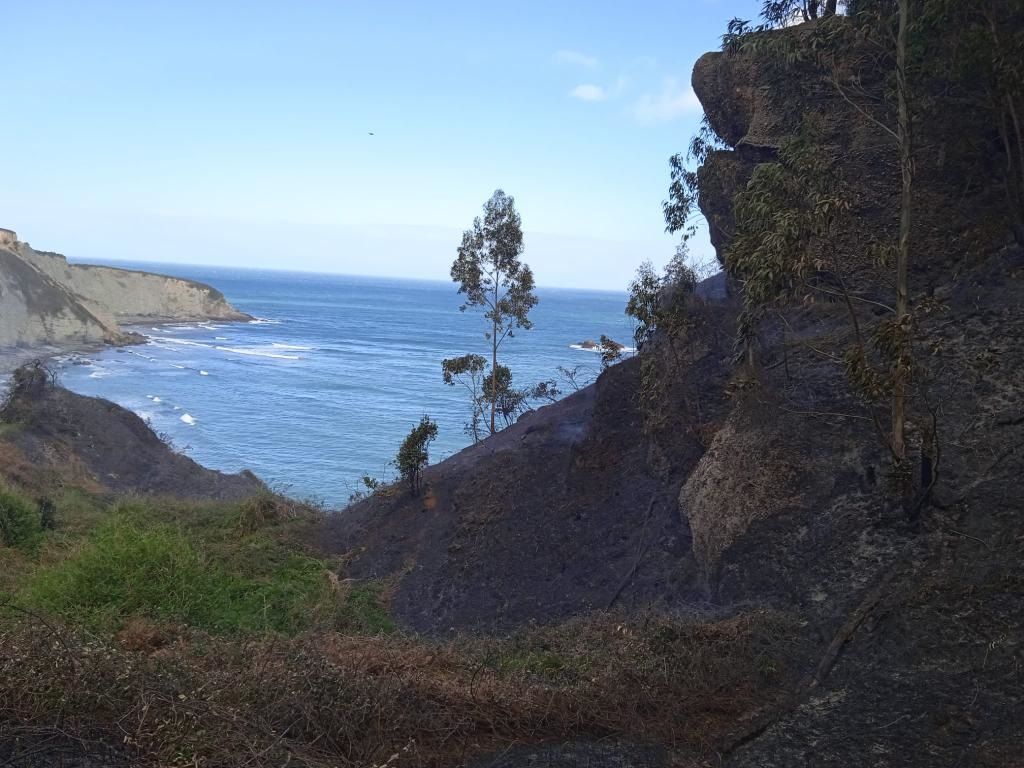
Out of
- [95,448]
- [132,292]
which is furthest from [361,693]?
[132,292]

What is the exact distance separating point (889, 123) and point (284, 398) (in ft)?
150

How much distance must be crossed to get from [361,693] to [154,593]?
6414mm

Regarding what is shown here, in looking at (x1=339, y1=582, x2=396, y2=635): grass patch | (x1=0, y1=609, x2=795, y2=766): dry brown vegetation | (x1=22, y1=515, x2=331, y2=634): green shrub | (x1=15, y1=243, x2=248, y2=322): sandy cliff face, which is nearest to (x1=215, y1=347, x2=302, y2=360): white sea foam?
(x1=15, y1=243, x2=248, y2=322): sandy cliff face

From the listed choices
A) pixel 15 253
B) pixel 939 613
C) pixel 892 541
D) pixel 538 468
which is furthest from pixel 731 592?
pixel 15 253

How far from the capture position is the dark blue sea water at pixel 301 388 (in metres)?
37.7

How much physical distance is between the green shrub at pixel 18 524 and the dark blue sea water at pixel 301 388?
13859 mm

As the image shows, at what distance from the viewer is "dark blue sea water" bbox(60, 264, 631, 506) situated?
124ft

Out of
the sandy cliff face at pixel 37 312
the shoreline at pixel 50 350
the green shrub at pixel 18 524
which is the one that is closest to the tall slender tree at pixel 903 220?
the green shrub at pixel 18 524

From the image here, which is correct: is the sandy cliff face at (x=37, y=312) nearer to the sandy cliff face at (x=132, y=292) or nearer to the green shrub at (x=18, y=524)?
the sandy cliff face at (x=132, y=292)

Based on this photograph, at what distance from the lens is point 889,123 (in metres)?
13.8

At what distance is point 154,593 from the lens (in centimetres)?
1167

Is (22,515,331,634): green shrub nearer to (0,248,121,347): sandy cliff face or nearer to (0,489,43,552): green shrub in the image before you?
(0,489,43,552): green shrub

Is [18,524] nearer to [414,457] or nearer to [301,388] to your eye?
[414,457]

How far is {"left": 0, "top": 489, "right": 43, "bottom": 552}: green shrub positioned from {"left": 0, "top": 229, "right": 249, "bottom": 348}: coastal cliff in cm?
5286
